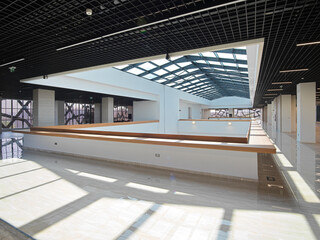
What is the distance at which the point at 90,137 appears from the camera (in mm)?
5273

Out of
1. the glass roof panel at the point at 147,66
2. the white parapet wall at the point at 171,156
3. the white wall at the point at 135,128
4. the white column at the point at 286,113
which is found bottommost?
the white parapet wall at the point at 171,156

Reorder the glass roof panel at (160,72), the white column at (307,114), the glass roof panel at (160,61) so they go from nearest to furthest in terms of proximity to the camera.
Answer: the white column at (307,114)
the glass roof panel at (160,61)
the glass roof panel at (160,72)

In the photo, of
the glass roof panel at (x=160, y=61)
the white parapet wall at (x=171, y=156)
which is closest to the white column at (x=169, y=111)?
the glass roof panel at (x=160, y=61)

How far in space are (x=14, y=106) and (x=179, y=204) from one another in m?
24.8

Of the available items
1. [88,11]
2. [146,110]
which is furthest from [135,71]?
[88,11]

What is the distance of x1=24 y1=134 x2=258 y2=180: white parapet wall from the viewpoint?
3592 millimetres

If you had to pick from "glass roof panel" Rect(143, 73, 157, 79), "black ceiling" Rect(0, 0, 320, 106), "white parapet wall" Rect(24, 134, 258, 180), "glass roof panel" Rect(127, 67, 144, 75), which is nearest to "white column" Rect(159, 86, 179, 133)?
"glass roof panel" Rect(143, 73, 157, 79)

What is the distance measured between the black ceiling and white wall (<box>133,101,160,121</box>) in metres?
10.9

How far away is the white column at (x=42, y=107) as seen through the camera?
9367 mm

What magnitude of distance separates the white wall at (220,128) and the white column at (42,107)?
11.9m

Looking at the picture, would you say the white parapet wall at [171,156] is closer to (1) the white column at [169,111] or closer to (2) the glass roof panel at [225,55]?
(2) the glass roof panel at [225,55]

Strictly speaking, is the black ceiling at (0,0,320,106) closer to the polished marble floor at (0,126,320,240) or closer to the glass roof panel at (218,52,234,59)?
the polished marble floor at (0,126,320,240)

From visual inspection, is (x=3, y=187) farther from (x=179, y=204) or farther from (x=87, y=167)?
(x=179, y=204)

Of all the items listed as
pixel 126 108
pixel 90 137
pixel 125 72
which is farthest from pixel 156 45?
pixel 126 108
